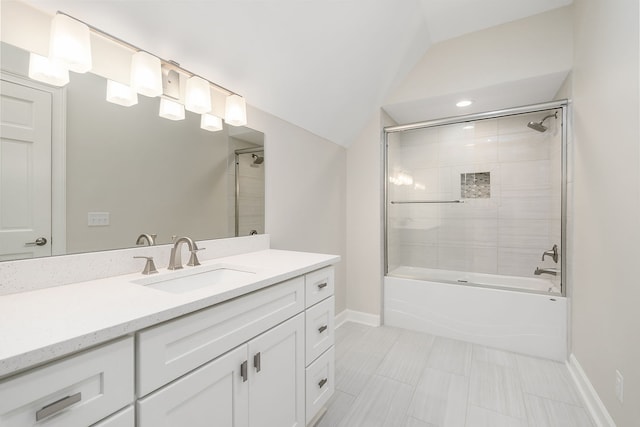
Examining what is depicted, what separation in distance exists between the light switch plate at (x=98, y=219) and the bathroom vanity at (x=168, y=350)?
0.75 feet

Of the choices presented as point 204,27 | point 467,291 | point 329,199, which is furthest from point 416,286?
point 204,27

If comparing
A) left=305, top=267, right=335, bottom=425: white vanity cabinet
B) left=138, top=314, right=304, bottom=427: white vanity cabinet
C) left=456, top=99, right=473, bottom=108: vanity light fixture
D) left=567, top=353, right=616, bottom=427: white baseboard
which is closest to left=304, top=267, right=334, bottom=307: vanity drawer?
left=305, top=267, right=335, bottom=425: white vanity cabinet

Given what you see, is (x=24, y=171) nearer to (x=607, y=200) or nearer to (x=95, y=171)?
(x=95, y=171)

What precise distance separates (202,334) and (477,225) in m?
2.95

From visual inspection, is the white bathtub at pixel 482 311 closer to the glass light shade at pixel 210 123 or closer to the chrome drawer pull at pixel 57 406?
the glass light shade at pixel 210 123

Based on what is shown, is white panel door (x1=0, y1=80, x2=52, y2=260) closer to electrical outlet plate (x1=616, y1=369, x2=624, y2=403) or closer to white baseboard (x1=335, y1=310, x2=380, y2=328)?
white baseboard (x1=335, y1=310, x2=380, y2=328)

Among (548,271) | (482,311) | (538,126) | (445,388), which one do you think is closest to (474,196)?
(538,126)

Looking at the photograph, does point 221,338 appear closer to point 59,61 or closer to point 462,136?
point 59,61

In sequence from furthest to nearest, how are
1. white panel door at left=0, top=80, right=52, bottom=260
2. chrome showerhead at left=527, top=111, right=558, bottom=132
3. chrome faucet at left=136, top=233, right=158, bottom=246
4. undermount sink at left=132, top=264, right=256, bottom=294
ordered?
1. chrome showerhead at left=527, top=111, right=558, bottom=132
2. chrome faucet at left=136, top=233, right=158, bottom=246
3. undermount sink at left=132, top=264, right=256, bottom=294
4. white panel door at left=0, top=80, right=52, bottom=260

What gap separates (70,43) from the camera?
3.31ft

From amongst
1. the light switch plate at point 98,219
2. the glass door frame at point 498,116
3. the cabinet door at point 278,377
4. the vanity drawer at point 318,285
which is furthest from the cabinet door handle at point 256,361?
the glass door frame at point 498,116

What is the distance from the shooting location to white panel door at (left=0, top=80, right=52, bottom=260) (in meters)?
0.92

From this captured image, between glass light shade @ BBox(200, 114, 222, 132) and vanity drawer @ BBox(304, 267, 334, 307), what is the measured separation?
3.31ft

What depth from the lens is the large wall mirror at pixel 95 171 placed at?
95cm
